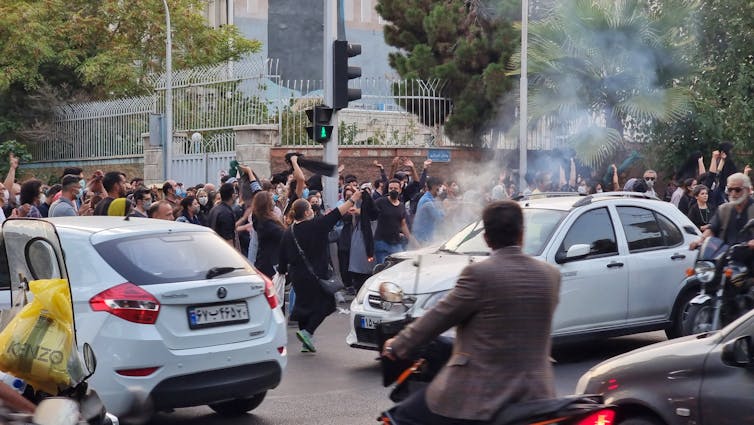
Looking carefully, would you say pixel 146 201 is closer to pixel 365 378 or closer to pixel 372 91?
pixel 365 378

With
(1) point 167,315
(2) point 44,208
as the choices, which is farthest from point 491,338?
(2) point 44,208

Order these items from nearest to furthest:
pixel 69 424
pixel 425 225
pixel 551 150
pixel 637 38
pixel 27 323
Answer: pixel 69 424
pixel 27 323
pixel 425 225
pixel 637 38
pixel 551 150

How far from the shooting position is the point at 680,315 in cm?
1105

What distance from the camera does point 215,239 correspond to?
27.0ft

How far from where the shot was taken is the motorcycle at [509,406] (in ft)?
14.8

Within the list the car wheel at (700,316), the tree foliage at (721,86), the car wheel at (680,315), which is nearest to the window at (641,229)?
the car wheel at (680,315)

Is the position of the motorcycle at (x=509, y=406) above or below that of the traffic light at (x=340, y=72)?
below

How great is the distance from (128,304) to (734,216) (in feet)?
21.7

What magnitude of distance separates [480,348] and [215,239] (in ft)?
13.0

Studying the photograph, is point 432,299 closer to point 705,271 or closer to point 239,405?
point 239,405

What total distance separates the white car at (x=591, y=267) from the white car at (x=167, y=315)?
80.5 inches

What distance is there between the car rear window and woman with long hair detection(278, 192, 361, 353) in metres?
2.90

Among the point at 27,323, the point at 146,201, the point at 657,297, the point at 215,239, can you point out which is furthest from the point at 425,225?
the point at 27,323

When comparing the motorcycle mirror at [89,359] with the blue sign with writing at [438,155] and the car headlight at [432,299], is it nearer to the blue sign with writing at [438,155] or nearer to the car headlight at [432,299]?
the car headlight at [432,299]
